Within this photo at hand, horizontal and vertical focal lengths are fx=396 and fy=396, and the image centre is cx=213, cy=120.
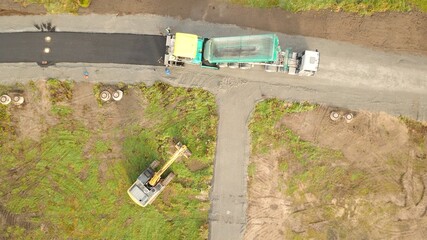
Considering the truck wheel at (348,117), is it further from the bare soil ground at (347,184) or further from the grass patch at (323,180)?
the grass patch at (323,180)

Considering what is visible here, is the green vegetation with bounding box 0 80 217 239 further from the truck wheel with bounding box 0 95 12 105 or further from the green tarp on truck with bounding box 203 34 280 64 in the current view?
the green tarp on truck with bounding box 203 34 280 64

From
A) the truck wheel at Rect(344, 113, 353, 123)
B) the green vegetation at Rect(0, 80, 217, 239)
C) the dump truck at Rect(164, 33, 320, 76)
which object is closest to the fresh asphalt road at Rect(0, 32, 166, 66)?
the dump truck at Rect(164, 33, 320, 76)

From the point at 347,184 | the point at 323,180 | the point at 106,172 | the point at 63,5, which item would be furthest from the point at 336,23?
the point at 63,5

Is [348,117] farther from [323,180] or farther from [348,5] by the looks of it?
[348,5]

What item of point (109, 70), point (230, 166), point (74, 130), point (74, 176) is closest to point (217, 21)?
point (109, 70)

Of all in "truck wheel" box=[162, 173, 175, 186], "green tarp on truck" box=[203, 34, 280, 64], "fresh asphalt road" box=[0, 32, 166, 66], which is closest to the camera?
"green tarp on truck" box=[203, 34, 280, 64]

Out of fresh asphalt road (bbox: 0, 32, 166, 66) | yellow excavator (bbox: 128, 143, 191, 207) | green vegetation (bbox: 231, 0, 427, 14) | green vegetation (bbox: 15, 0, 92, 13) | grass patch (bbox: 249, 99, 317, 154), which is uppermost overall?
green vegetation (bbox: 231, 0, 427, 14)

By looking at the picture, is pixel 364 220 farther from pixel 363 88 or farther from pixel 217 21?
pixel 217 21
